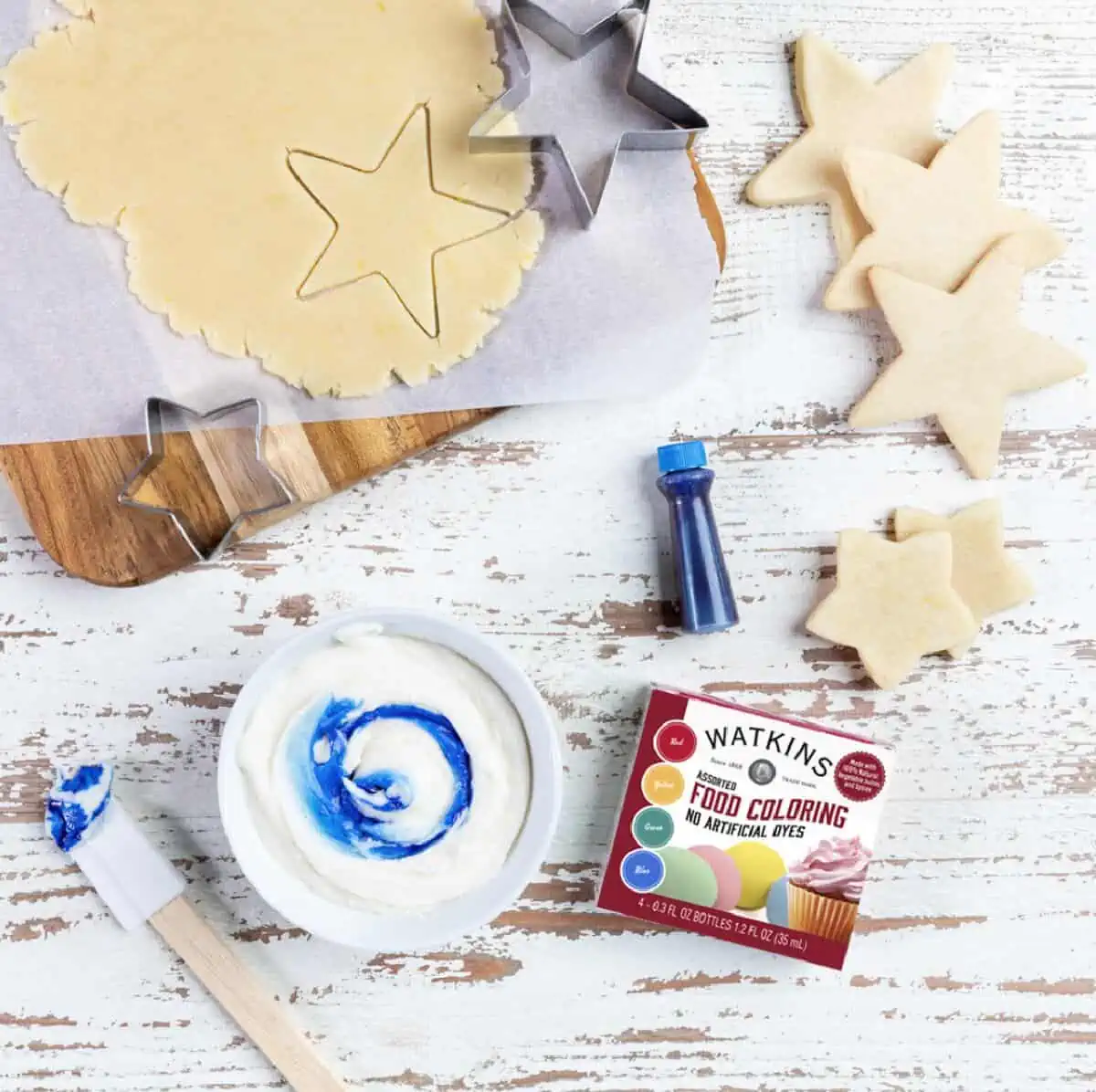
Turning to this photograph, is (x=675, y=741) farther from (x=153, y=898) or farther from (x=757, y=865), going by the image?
(x=153, y=898)

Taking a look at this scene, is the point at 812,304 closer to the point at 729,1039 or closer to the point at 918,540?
the point at 918,540

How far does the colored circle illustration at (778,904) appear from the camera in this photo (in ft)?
2.65

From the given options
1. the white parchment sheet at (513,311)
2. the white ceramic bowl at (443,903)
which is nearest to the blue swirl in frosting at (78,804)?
the white ceramic bowl at (443,903)

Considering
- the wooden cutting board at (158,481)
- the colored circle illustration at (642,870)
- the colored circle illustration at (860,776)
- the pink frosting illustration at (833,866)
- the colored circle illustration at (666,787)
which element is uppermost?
the wooden cutting board at (158,481)

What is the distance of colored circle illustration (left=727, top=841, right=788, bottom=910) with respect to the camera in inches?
31.7

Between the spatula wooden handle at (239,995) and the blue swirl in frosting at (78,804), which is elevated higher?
the blue swirl in frosting at (78,804)

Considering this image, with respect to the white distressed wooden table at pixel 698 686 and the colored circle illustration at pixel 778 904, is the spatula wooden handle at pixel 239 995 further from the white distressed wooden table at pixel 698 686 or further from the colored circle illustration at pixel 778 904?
the colored circle illustration at pixel 778 904

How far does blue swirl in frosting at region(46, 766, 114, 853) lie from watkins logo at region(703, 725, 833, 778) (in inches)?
18.5

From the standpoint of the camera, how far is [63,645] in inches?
33.1

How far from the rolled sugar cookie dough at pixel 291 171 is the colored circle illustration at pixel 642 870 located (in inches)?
15.9

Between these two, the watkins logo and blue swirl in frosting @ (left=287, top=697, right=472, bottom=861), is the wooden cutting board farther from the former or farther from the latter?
the watkins logo

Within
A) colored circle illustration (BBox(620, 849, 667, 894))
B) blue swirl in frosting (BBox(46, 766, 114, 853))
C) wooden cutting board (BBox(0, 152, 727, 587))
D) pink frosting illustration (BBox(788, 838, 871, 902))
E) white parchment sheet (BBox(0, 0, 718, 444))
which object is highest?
white parchment sheet (BBox(0, 0, 718, 444))

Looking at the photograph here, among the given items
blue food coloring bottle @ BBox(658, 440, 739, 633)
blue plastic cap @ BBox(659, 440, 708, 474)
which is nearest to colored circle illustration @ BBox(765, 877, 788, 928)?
blue food coloring bottle @ BBox(658, 440, 739, 633)

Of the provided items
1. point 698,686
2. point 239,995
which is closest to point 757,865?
point 698,686
